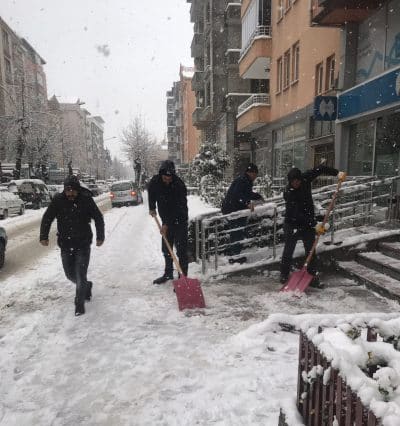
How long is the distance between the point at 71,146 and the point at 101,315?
46.5 metres

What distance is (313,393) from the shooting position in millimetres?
1999

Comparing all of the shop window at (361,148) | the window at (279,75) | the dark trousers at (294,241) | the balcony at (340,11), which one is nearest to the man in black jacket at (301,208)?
the dark trousers at (294,241)

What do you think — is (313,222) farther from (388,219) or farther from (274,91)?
(274,91)

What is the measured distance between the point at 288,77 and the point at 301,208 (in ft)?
38.9

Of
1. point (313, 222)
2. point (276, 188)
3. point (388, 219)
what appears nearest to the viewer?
point (313, 222)

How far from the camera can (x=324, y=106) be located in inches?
415

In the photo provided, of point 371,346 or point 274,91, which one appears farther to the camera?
point 274,91

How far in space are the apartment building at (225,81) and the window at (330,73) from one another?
13404 millimetres

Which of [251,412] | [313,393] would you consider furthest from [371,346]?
[251,412]

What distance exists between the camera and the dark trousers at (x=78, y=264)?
4555mm

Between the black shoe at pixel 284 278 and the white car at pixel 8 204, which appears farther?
the white car at pixel 8 204

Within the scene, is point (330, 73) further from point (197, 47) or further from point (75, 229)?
point (197, 47)

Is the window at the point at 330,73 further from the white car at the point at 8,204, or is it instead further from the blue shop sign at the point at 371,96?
the white car at the point at 8,204

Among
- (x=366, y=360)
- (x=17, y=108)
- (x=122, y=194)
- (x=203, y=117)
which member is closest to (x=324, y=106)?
(x=366, y=360)
